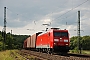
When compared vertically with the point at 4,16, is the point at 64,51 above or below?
below

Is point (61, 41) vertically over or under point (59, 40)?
under

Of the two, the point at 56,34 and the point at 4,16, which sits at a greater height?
the point at 4,16

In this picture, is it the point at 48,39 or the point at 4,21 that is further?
the point at 4,21

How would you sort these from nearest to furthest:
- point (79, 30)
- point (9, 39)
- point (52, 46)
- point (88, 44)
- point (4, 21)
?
point (52, 46) < point (79, 30) < point (4, 21) < point (9, 39) < point (88, 44)

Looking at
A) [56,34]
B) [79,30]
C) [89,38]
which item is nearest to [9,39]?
[79,30]

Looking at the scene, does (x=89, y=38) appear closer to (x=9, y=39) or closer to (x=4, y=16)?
(x=9, y=39)

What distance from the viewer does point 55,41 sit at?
1168 inches

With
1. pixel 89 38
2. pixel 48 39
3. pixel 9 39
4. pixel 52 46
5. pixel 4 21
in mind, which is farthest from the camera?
pixel 89 38

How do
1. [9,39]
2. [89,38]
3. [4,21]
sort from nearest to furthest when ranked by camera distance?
1. [4,21]
2. [9,39]
3. [89,38]

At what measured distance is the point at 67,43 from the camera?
2997 cm

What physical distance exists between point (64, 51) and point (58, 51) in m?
0.84

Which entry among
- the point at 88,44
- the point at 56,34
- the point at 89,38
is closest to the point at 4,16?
the point at 56,34

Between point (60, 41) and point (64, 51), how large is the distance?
1.44 m

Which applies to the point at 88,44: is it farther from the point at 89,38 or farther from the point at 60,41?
the point at 60,41
